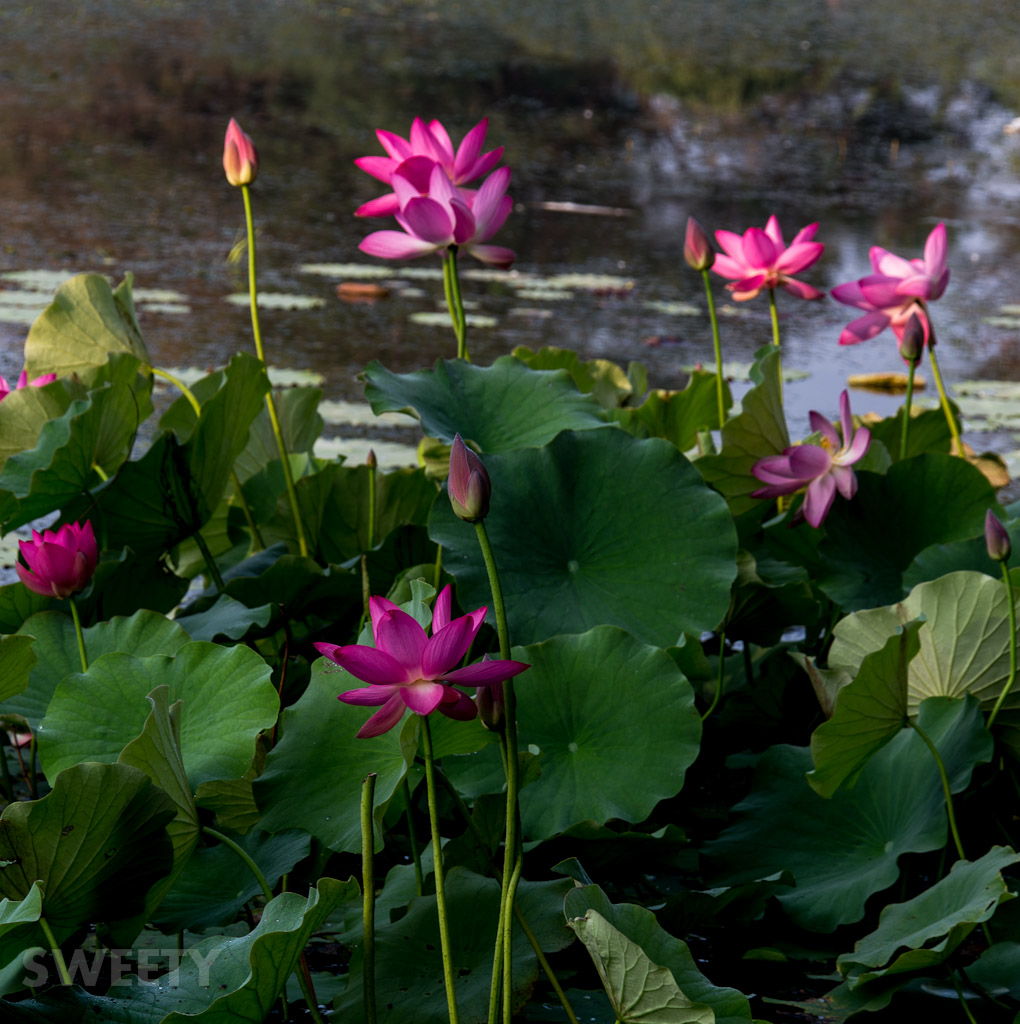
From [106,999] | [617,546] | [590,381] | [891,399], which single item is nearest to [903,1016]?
[617,546]

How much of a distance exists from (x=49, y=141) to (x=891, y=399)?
344cm

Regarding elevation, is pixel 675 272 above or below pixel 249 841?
below

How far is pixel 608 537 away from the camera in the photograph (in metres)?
1.18

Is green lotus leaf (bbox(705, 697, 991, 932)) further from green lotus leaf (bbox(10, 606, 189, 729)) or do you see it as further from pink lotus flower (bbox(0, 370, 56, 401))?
pink lotus flower (bbox(0, 370, 56, 401))

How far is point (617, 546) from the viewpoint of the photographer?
1184mm

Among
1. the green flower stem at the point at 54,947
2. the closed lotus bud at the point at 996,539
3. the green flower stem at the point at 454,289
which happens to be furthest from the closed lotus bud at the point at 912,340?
the green flower stem at the point at 54,947

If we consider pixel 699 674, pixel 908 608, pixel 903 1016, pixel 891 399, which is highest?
pixel 908 608

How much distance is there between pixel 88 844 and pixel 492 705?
281 mm

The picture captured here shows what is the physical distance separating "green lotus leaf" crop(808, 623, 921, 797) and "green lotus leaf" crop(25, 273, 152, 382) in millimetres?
917

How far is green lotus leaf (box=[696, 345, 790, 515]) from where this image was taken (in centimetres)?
134

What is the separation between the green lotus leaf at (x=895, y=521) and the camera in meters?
1.36

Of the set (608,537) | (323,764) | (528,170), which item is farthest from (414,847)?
(528,170)

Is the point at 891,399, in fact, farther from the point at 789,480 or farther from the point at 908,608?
the point at 908,608

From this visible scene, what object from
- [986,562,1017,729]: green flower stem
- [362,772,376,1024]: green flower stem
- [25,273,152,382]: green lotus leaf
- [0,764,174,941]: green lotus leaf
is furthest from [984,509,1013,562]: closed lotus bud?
[25,273,152,382]: green lotus leaf
